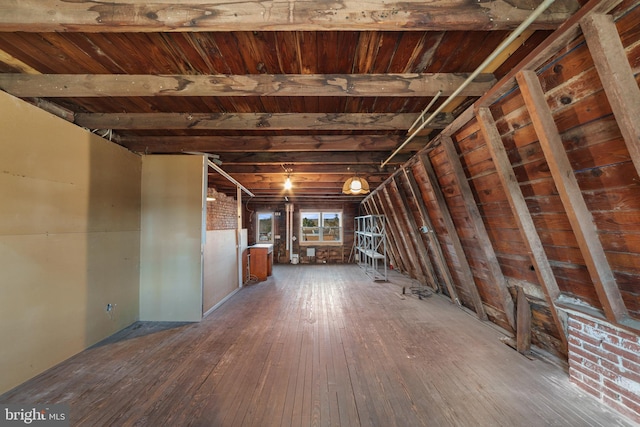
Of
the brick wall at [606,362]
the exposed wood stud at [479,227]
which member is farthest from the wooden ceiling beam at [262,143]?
the brick wall at [606,362]

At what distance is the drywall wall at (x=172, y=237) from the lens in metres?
3.33

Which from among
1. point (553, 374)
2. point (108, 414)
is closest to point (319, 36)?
point (108, 414)

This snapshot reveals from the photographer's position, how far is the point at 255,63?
1.87 meters

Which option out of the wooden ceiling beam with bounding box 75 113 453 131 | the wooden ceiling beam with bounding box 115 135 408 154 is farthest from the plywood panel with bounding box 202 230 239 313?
the wooden ceiling beam with bounding box 75 113 453 131

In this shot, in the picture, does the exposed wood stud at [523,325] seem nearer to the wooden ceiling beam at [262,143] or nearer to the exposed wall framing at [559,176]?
the exposed wall framing at [559,176]

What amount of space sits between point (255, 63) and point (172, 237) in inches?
103

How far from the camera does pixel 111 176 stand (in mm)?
2861

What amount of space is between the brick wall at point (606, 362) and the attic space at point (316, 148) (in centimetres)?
1

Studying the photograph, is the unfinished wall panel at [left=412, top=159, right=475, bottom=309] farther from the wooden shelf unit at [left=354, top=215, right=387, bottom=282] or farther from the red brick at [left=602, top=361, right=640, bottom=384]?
the wooden shelf unit at [left=354, top=215, right=387, bottom=282]

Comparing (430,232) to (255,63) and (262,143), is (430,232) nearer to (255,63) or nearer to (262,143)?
(262,143)

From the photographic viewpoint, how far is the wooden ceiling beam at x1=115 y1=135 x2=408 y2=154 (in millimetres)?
3279

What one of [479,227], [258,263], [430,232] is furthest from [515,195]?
→ [258,263]

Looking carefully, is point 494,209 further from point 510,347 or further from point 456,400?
point 456,400

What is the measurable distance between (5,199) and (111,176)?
1028 mm
